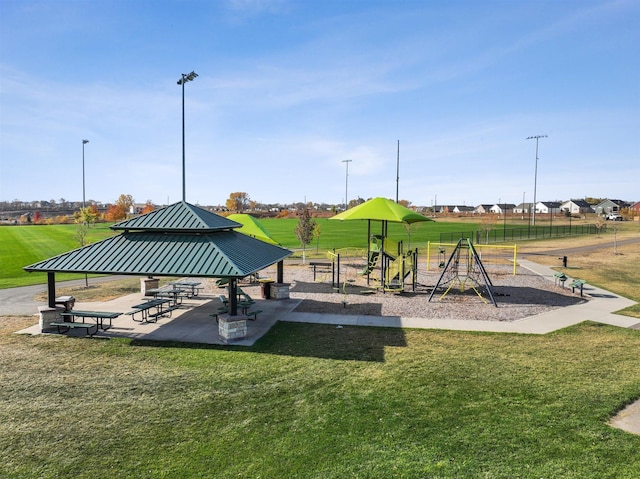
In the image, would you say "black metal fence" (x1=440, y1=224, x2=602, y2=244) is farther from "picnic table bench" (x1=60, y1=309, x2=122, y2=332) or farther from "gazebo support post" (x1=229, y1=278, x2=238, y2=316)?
"picnic table bench" (x1=60, y1=309, x2=122, y2=332)

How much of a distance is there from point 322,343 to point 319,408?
166 inches

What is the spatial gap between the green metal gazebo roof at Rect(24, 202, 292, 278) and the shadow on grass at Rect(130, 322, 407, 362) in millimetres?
2190

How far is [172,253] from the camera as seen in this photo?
44.2 ft

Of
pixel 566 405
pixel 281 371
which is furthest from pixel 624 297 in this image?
pixel 281 371

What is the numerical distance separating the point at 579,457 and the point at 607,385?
11.8 ft

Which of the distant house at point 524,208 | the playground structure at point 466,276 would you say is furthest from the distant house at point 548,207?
the playground structure at point 466,276

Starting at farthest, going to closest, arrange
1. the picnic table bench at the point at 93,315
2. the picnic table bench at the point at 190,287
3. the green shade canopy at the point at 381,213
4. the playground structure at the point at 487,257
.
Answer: the playground structure at the point at 487,257
the green shade canopy at the point at 381,213
the picnic table bench at the point at 190,287
the picnic table bench at the point at 93,315

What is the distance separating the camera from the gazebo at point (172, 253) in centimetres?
1262

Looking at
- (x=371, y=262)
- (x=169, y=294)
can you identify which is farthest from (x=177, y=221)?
(x=371, y=262)

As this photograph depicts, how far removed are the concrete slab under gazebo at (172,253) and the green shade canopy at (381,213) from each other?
617 cm

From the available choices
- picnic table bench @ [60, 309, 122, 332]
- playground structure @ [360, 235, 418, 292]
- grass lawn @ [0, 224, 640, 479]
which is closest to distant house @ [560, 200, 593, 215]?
playground structure @ [360, 235, 418, 292]

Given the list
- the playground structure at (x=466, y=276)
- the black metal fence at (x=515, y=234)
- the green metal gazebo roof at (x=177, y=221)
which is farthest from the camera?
the black metal fence at (x=515, y=234)

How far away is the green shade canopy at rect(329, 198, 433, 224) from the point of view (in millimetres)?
19984

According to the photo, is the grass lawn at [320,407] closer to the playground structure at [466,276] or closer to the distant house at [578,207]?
the playground structure at [466,276]
